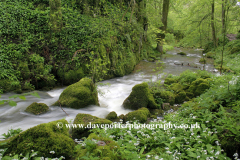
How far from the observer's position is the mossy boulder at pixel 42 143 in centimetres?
298

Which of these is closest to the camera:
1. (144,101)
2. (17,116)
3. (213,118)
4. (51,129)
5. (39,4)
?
(51,129)

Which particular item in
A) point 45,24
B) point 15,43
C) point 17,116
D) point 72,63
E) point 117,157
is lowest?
point 17,116

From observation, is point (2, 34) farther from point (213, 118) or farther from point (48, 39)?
point (213, 118)

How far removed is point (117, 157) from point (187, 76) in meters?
7.71

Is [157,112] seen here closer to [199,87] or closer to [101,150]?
[199,87]

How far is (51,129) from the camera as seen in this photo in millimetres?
3486

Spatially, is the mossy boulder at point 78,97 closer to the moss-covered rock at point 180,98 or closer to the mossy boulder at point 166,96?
the mossy boulder at point 166,96

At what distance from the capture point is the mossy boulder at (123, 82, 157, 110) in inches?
265

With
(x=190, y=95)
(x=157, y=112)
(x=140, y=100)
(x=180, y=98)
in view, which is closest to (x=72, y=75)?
(x=140, y=100)

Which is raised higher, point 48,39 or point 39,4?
point 39,4

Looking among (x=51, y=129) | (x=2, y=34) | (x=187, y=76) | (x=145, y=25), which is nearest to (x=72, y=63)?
(x=2, y=34)

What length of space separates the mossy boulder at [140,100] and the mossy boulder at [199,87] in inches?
92.6

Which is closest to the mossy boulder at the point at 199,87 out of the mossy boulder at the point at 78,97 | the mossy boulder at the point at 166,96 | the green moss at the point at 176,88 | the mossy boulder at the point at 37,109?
the green moss at the point at 176,88

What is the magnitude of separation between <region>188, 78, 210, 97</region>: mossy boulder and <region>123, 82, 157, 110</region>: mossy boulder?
2353mm
